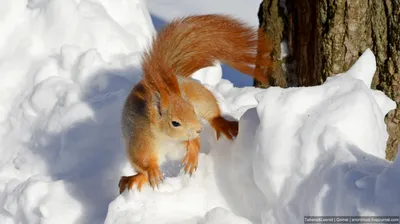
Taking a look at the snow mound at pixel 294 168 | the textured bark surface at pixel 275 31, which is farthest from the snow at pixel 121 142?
the textured bark surface at pixel 275 31

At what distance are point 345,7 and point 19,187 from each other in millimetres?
1104

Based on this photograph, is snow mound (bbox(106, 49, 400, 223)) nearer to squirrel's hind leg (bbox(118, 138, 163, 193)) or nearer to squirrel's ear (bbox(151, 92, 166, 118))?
squirrel's hind leg (bbox(118, 138, 163, 193))

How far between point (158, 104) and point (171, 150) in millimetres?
139

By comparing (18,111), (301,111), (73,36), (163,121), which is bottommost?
(18,111)

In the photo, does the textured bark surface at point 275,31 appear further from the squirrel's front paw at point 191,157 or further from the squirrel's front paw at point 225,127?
the squirrel's front paw at point 191,157

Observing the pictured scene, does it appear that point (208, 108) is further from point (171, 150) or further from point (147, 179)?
point (147, 179)

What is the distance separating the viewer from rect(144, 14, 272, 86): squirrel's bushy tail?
1757 mm

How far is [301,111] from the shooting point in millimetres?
1520

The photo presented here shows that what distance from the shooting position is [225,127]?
177cm

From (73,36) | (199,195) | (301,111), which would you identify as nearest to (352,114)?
(301,111)

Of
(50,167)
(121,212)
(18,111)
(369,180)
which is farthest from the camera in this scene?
(18,111)

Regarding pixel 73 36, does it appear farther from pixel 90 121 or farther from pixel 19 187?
pixel 19 187

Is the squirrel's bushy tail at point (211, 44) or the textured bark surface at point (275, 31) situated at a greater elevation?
the squirrel's bushy tail at point (211, 44)

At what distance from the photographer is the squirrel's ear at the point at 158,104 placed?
163 centimetres
